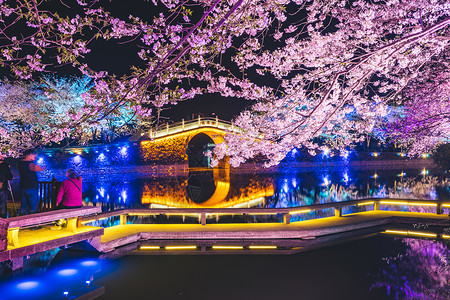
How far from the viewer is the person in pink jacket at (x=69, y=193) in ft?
22.0

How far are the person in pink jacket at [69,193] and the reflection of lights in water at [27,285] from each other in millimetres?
1680

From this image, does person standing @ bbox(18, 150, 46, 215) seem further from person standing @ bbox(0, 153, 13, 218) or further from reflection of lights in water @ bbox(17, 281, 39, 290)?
reflection of lights in water @ bbox(17, 281, 39, 290)

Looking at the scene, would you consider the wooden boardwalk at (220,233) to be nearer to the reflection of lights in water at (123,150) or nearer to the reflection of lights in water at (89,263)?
the reflection of lights in water at (89,263)

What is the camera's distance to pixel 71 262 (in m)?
6.45

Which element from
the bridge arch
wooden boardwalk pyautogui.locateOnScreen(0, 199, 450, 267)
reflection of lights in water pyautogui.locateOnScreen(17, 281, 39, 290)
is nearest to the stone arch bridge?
the bridge arch

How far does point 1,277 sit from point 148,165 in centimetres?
2661

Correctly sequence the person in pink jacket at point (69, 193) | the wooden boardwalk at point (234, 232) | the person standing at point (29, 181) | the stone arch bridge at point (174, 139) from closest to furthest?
the person in pink jacket at point (69, 193) < the person standing at point (29, 181) < the wooden boardwalk at point (234, 232) < the stone arch bridge at point (174, 139)

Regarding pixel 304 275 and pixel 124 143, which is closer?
pixel 304 275

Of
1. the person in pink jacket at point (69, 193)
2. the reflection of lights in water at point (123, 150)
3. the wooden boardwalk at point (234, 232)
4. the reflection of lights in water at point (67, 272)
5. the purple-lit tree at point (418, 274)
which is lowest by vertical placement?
the purple-lit tree at point (418, 274)

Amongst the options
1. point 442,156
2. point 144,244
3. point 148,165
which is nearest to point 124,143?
point 148,165

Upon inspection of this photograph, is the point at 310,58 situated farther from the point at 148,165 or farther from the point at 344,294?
the point at 148,165

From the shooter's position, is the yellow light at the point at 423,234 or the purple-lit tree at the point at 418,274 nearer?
the purple-lit tree at the point at 418,274

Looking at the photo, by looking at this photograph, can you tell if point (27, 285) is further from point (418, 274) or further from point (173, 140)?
point (173, 140)

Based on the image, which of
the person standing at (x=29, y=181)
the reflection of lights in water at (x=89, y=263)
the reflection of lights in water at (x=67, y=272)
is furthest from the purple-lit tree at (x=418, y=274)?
the person standing at (x=29, y=181)
